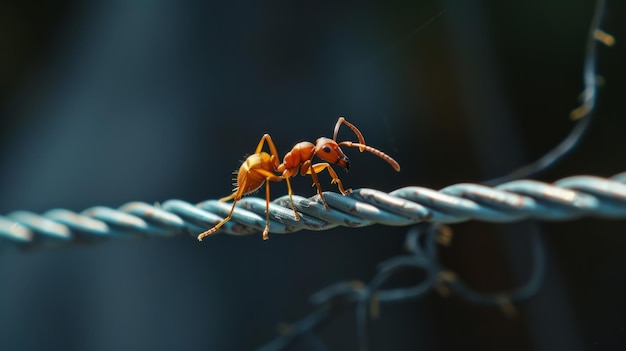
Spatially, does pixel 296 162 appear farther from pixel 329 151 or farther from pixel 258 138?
pixel 258 138

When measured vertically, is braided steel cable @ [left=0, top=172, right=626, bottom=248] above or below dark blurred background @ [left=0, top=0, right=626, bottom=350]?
below

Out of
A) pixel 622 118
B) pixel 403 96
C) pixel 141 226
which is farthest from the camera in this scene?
pixel 403 96

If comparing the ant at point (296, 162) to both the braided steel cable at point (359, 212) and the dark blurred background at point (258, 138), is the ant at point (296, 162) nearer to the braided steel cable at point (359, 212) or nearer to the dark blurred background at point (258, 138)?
the braided steel cable at point (359, 212)

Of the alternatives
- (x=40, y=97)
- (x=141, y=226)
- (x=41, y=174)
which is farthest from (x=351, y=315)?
(x=40, y=97)

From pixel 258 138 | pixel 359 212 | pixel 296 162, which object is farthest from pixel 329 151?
pixel 258 138

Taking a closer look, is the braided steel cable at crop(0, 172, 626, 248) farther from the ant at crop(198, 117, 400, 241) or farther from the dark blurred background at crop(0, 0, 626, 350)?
the dark blurred background at crop(0, 0, 626, 350)

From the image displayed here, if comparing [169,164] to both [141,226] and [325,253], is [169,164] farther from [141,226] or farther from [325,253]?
[141,226]

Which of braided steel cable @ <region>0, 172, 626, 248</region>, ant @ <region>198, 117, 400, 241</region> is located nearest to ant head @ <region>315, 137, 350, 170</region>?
ant @ <region>198, 117, 400, 241</region>

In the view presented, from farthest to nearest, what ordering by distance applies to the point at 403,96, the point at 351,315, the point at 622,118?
the point at 403,96 → the point at 351,315 → the point at 622,118
